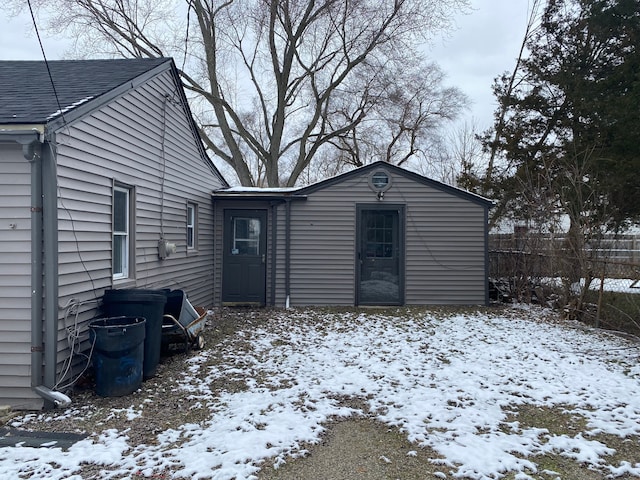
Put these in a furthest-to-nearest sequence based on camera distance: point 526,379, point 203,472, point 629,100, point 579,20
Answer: point 579,20, point 629,100, point 526,379, point 203,472

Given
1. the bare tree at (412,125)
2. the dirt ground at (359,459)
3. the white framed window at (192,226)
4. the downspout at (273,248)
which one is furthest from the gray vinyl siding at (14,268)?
the bare tree at (412,125)

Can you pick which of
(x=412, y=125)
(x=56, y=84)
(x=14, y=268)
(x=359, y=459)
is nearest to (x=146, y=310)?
(x=14, y=268)

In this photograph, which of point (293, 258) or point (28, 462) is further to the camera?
point (293, 258)

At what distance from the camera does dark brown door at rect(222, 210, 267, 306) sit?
9.79 meters

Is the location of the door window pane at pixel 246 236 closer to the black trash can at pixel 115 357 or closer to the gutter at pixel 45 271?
the black trash can at pixel 115 357

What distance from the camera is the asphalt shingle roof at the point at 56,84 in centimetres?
427

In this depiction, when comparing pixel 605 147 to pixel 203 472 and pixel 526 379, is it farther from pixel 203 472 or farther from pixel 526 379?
pixel 203 472

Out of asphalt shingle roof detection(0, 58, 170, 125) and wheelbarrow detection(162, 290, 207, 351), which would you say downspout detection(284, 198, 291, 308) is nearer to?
wheelbarrow detection(162, 290, 207, 351)

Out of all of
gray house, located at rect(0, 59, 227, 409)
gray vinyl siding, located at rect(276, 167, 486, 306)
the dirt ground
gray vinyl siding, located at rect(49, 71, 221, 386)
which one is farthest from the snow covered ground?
gray vinyl siding, located at rect(276, 167, 486, 306)

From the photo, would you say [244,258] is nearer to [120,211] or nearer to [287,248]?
[287,248]

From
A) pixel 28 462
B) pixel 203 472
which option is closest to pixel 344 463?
pixel 203 472

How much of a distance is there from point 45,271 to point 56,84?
2.69 meters

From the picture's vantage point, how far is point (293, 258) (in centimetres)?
955

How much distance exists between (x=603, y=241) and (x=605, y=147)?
379 centimetres
